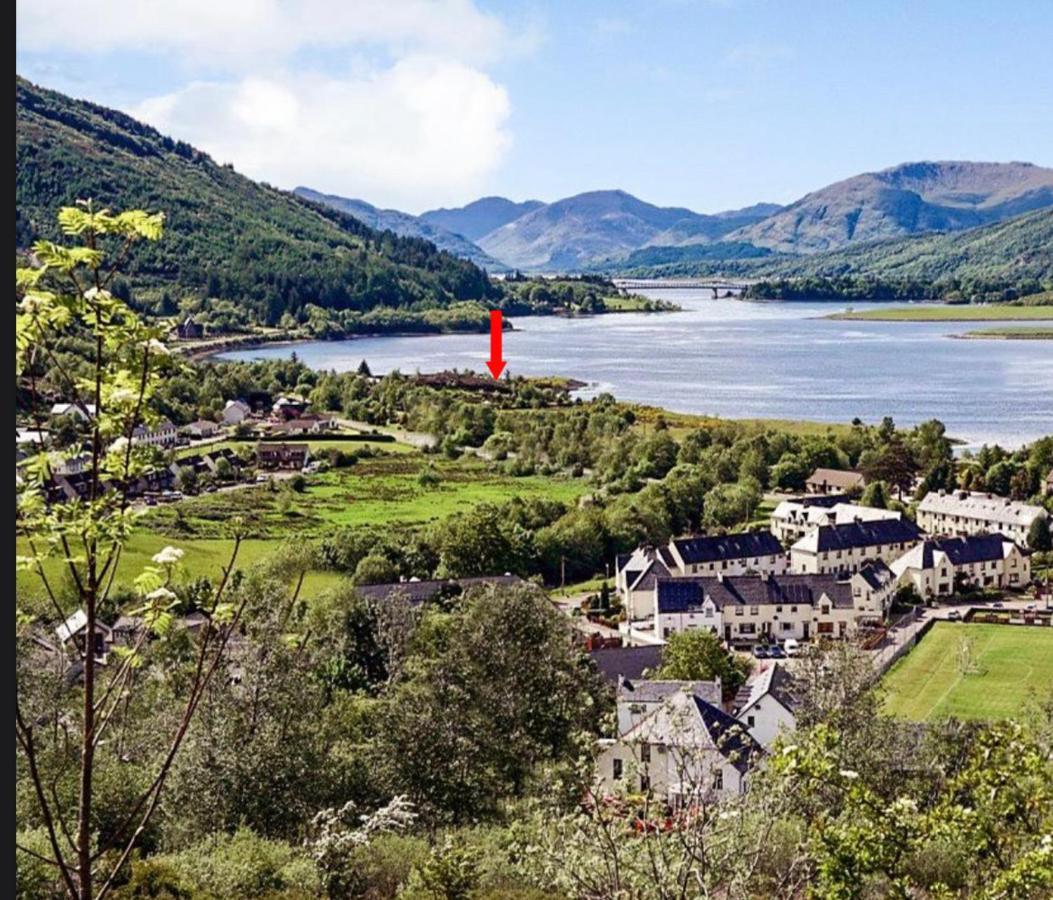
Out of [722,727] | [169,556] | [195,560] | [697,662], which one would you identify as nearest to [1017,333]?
[195,560]

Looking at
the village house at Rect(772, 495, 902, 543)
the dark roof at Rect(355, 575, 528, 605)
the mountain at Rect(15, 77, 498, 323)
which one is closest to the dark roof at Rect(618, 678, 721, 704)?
the dark roof at Rect(355, 575, 528, 605)

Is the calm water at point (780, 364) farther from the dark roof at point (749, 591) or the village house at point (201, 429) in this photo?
the dark roof at point (749, 591)

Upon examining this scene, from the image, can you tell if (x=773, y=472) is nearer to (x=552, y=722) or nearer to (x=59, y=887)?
(x=552, y=722)

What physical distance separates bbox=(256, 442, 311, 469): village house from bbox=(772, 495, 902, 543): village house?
18.0m

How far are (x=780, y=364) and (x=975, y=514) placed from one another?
144 feet

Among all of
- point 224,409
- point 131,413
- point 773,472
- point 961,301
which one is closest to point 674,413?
point 773,472

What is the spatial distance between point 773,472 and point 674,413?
1199 centimetres

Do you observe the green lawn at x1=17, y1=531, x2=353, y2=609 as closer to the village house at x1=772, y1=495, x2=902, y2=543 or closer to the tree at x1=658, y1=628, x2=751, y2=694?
the tree at x1=658, y1=628, x2=751, y2=694

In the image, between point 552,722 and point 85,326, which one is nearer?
point 85,326

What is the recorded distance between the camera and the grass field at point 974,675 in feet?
60.8

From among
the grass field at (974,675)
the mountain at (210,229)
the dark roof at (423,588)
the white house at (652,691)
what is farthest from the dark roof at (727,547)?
the mountain at (210,229)

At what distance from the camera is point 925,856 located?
943 cm

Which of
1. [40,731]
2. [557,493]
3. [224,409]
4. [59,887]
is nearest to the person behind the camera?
[59,887]

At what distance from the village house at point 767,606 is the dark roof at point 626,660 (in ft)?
11.3
